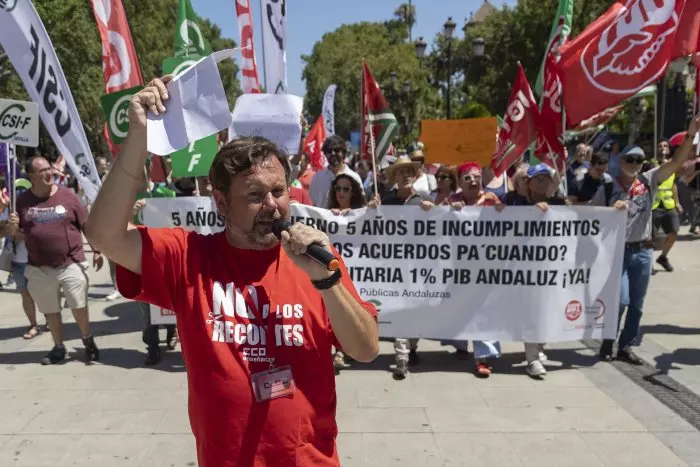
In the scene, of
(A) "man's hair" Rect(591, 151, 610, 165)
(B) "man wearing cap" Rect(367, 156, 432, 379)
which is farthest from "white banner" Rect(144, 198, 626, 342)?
(A) "man's hair" Rect(591, 151, 610, 165)

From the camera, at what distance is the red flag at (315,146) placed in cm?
1134

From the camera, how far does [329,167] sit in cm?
739

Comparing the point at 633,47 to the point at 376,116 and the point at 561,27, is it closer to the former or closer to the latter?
the point at 561,27

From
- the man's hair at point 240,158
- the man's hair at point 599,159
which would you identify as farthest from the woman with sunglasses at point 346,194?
the man's hair at point 240,158

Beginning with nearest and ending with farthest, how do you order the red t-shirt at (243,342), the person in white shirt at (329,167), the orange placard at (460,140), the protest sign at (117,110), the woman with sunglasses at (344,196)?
the red t-shirt at (243,342)
the protest sign at (117,110)
the woman with sunglasses at (344,196)
the person in white shirt at (329,167)
the orange placard at (460,140)

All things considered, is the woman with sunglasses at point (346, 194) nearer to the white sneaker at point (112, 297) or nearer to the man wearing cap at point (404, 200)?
the man wearing cap at point (404, 200)

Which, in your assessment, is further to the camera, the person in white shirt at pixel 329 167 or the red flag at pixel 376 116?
the person in white shirt at pixel 329 167

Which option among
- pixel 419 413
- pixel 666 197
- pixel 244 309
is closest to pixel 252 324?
pixel 244 309

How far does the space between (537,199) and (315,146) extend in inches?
251

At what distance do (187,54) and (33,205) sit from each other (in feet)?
6.46

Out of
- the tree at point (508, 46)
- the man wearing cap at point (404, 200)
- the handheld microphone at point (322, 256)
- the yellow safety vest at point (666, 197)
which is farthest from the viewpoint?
the tree at point (508, 46)

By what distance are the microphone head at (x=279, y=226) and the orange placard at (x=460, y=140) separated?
580cm

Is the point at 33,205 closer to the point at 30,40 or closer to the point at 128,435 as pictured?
the point at 30,40

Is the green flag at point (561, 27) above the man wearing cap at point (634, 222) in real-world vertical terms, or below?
above
